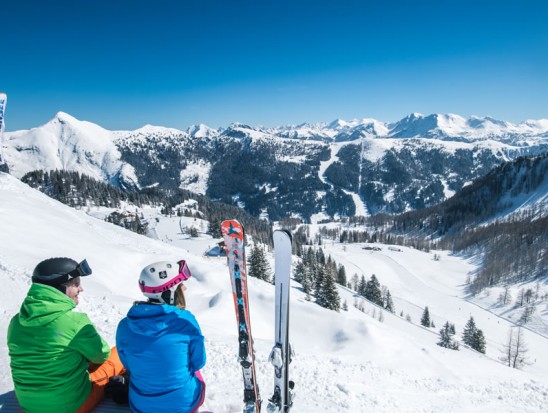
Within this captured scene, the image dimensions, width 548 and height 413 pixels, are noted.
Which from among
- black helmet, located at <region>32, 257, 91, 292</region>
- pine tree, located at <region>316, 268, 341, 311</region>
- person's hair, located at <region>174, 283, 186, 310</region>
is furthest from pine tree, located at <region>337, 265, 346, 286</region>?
black helmet, located at <region>32, 257, 91, 292</region>

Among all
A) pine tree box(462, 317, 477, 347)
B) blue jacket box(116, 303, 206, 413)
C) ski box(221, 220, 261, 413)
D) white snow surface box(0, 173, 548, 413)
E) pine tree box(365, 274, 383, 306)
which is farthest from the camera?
pine tree box(365, 274, 383, 306)

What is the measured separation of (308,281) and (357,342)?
43860 mm

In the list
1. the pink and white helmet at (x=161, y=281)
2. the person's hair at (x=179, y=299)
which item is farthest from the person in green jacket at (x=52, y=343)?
the person's hair at (x=179, y=299)

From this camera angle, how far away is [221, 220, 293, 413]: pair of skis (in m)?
6.47

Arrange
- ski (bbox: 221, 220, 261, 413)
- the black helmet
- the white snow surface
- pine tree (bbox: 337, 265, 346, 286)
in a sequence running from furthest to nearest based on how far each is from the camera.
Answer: pine tree (bbox: 337, 265, 346, 286)
the white snow surface
ski (bbox: 221, 220, 261, 413)
the black helmet

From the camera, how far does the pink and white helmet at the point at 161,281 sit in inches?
174

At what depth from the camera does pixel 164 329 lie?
14.4 ft

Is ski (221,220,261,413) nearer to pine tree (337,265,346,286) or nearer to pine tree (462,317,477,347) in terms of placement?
pine tree (462,317,477,347)

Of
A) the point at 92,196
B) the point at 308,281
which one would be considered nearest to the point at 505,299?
the point at 308,281

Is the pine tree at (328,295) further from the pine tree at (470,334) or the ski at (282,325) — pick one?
the ski at (282,325)

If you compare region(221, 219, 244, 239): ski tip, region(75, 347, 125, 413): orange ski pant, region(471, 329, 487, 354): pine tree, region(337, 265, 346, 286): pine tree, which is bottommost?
region(337, 265, 346, 286): pine tree

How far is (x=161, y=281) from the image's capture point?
4.46m

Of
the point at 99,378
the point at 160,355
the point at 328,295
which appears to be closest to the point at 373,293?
the point at 328,295

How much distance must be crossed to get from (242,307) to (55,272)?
3.45m
